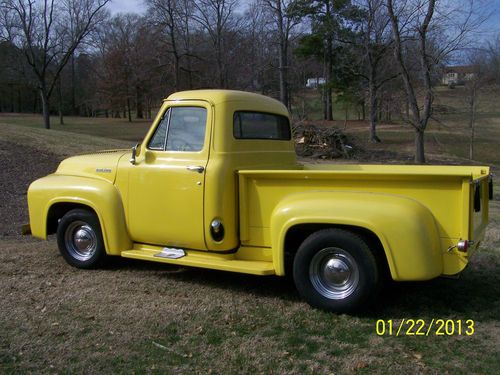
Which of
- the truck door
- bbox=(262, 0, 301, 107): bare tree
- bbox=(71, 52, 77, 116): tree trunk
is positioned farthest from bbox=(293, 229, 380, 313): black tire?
bbox=(71, 52, 77, 116): tree trunk

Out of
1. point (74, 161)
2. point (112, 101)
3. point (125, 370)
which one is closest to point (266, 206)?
point (125, 370)

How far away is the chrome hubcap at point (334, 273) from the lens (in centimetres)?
439

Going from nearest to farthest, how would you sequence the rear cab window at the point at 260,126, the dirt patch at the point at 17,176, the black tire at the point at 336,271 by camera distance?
the black tire at the point at 336,271 < the rear cab window at the point at 260,126 < the dirt patch at the point at 17,176

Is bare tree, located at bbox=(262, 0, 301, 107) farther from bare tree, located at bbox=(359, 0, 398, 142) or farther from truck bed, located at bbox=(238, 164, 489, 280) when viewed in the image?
truck bed, located at bbox=(238, 164, 489, 280)

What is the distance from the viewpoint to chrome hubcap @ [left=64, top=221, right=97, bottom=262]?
5809 mm

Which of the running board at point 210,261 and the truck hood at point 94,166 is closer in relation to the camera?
the running board at point 210,261

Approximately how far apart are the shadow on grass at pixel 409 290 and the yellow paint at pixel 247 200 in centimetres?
48

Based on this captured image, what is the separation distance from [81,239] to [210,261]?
68.7 inches

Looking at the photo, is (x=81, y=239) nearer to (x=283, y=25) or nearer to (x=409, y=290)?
(x=409, y=290)

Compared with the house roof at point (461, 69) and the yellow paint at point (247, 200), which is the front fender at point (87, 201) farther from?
the house roof at point (461, 69)

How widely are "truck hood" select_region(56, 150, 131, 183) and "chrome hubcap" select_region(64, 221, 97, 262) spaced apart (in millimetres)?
571

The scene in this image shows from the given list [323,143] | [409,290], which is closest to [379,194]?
[409,290]

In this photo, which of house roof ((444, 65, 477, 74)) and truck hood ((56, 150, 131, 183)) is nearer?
truck hood ((56, 150, 131, 183))
